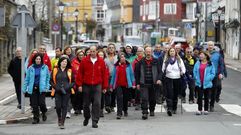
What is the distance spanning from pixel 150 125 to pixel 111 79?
2.25 meters

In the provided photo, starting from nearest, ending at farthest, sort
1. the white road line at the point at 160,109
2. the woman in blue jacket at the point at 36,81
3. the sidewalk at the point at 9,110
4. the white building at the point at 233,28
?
the woman in blue jacket at the point at 36,81
the sidewalk at the point at 9,110
the white road line at the point at 160,109
the white building at the point at 233,28

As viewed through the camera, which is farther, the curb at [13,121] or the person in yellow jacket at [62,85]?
the curb at [13,121]

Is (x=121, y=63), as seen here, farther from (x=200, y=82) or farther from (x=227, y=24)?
(x=227, y=24)

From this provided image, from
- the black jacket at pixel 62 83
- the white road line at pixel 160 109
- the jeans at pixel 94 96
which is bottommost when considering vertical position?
the white road line at pixel 160 109

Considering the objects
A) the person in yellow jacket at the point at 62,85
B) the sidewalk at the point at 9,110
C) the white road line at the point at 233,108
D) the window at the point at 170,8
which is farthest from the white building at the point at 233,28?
the person in yellow jacket at the point at 62,85

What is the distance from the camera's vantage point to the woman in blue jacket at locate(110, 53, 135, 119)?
16375 millimetres

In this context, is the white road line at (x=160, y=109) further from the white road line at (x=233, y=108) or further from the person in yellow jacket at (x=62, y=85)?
the person in yellow jacket at (x=62, y=85)

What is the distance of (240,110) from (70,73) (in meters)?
6.36

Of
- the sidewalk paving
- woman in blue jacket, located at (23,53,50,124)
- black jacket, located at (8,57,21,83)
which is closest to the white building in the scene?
the sidewalk paving

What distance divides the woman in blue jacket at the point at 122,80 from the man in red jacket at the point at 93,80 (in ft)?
6.84

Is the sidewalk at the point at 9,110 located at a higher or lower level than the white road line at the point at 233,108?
higher

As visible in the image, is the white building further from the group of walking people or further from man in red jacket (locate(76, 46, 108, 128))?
man in red jacket (locate(76, 46, 108, 128))

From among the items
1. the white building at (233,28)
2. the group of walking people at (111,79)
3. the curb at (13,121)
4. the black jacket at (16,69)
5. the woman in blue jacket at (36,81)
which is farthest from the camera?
the white building at (233,28)

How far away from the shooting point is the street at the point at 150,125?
44.3 feet
